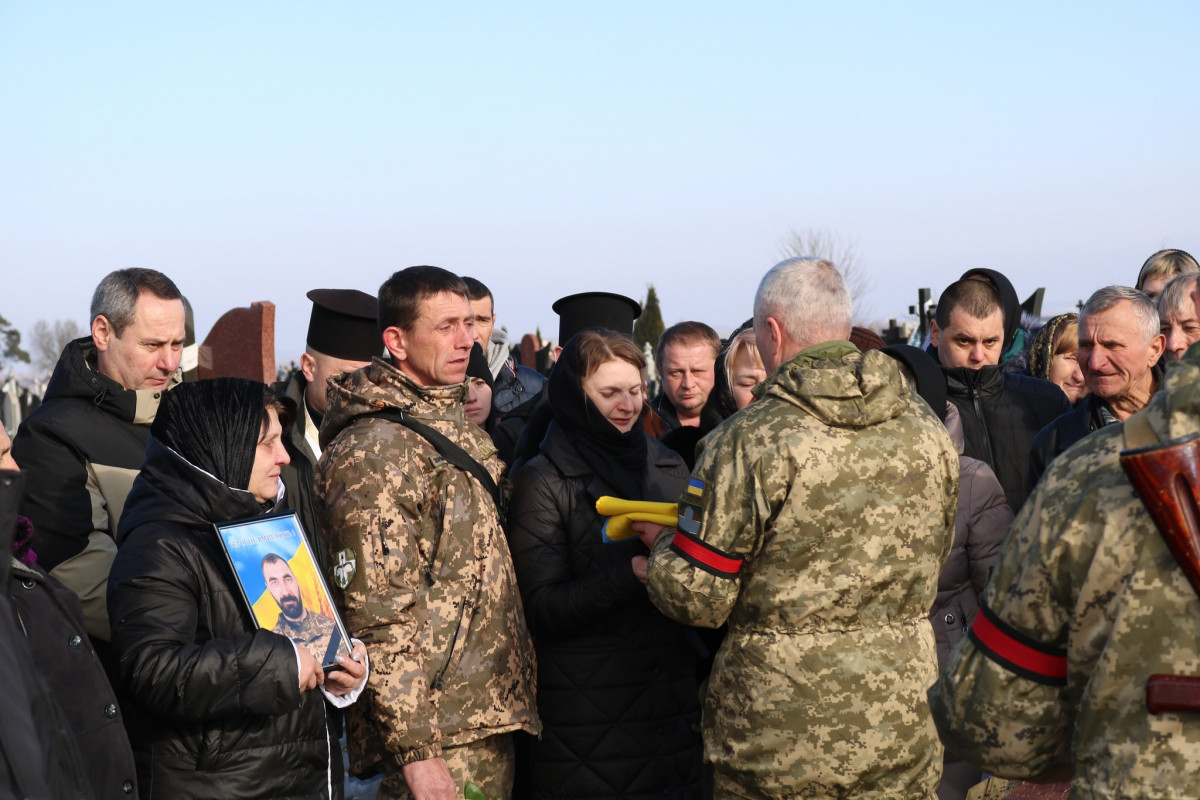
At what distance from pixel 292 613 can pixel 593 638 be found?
1101 mm

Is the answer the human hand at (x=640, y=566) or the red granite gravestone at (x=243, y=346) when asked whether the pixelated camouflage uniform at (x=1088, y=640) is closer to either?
the human hand at (x=640, y=566)

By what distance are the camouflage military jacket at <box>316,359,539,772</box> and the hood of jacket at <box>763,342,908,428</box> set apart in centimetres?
108

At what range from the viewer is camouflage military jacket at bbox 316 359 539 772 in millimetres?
3289

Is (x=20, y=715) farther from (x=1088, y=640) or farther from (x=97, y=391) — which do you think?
(x=97, y=391)

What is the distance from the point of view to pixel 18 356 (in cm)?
7938

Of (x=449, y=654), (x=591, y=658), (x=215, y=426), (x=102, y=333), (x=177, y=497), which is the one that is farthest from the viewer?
(x=102, y=333)

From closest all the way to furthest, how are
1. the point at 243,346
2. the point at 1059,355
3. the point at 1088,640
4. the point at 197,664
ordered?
1. the point at 1088,640
2. the point at 197,664
3. the point at 1059,355
4. the point at 243,346

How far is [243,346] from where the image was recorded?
1187cm

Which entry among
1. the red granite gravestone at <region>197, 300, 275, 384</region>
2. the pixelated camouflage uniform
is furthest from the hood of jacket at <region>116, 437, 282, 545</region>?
the red granite gravestone at <region>197, 300, 275, 384</region>

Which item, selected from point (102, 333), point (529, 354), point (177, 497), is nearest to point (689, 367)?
point (102, 333)

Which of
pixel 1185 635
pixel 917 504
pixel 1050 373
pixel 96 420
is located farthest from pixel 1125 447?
pixel 1050 373

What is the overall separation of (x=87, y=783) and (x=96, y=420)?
5.64ft

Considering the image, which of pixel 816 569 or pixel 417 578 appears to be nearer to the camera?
pixel 816 569

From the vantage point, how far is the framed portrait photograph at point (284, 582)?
3.04 m
